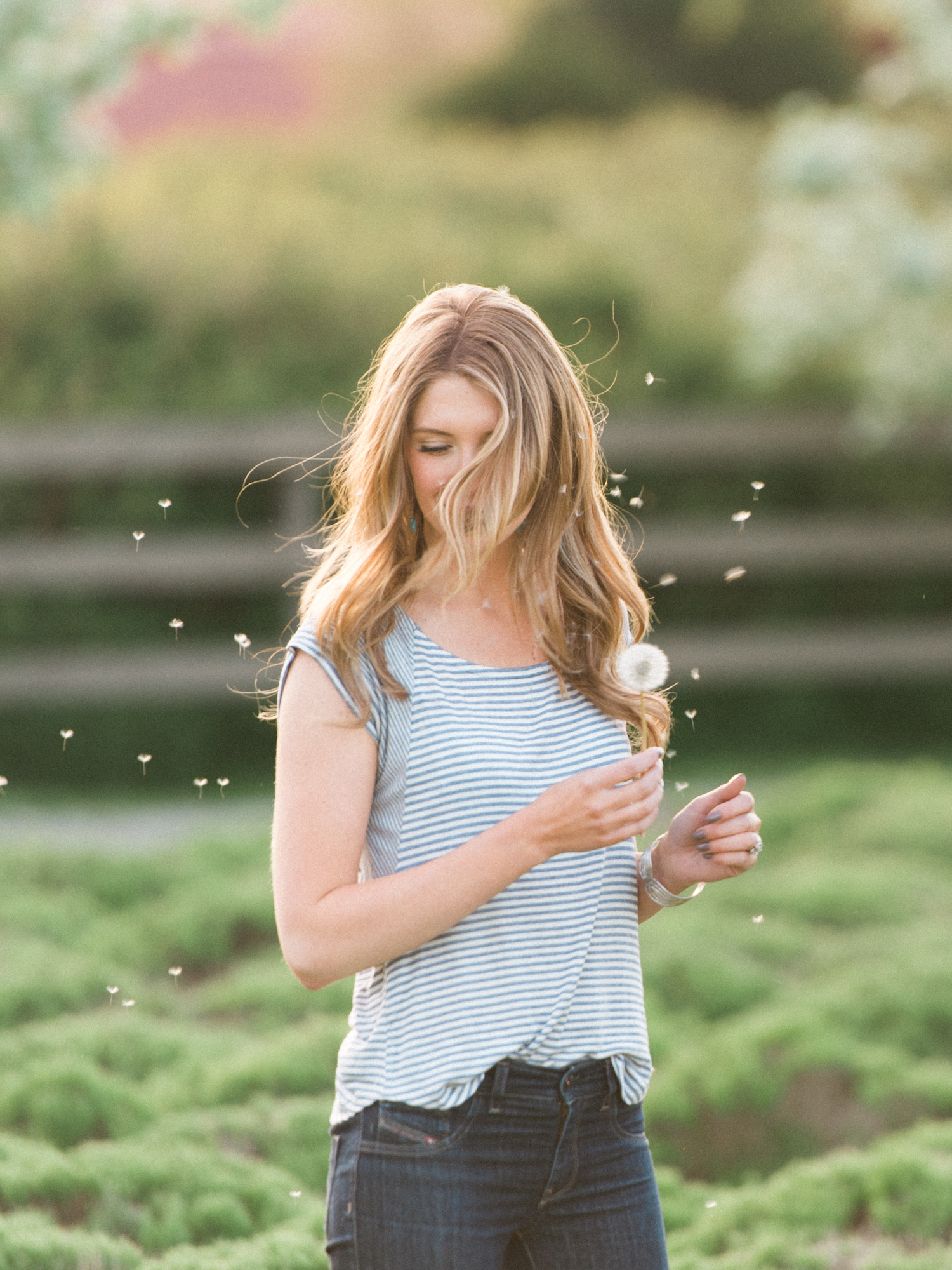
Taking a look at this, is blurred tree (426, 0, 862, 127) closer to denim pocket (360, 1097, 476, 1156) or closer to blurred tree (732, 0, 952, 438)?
blurred tree (732, 0, 952, 438)

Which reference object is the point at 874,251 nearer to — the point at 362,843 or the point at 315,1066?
the point at 315,1066

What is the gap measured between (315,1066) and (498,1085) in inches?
79.3

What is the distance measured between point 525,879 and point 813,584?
6898mm

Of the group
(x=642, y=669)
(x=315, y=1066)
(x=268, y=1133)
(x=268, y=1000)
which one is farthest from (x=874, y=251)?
(x=642, y=669)

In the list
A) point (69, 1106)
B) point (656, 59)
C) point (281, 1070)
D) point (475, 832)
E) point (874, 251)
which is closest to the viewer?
point (475, 832)

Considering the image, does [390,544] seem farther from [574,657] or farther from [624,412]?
[624,412]

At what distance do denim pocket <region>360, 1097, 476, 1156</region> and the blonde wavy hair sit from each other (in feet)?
1.25

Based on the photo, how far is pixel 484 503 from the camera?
1423 mm

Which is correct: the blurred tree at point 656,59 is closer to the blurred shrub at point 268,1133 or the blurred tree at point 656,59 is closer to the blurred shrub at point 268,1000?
the blurred shrub at point 268,1000

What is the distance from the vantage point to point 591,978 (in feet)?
4.56

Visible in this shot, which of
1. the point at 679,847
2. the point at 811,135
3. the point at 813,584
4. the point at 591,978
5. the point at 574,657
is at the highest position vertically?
the point at 811,135

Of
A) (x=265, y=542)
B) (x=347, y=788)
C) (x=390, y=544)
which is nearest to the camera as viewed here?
(x=347, y=788)

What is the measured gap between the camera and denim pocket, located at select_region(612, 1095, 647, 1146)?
139 centimetres

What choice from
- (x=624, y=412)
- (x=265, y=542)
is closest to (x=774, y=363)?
(x=624, y=412)
